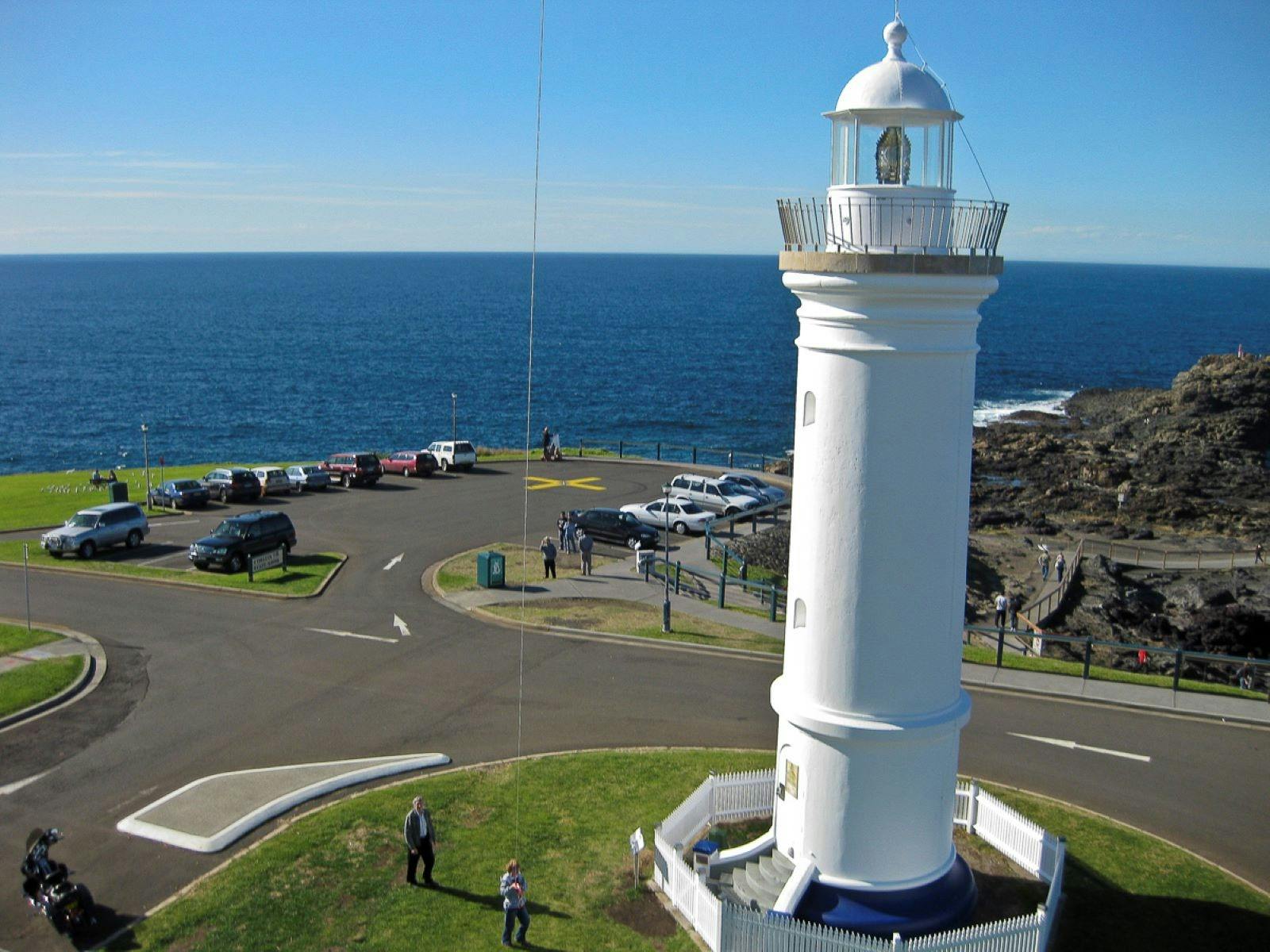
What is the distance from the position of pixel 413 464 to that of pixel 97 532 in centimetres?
1507

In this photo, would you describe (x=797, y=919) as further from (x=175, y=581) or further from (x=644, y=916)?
(x=175, y=581)

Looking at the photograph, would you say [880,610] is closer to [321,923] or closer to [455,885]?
[455,885]

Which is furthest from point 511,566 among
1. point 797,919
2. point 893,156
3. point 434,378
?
point 434,378

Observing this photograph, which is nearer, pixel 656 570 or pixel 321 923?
pixel 321 923

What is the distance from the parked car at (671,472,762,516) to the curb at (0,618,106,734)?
66.4 feet

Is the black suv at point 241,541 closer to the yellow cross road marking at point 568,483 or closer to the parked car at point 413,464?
the yellow cross road marking at point 568,483

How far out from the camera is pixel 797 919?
13.7 metres

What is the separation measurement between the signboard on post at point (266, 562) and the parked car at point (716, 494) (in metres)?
13.8

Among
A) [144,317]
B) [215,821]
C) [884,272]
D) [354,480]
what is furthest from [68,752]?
[144,317]

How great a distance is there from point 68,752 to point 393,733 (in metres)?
5.66

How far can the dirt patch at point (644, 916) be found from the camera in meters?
14.8

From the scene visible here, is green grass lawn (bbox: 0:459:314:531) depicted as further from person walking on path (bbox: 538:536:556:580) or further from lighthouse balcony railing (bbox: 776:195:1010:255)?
lighthouse balcony railing (bbox: 776:195:1010:255)

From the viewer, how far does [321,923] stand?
15148 mm

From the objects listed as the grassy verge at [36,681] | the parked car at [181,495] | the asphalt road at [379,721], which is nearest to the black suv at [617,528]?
the asphalt road at [379,721]
